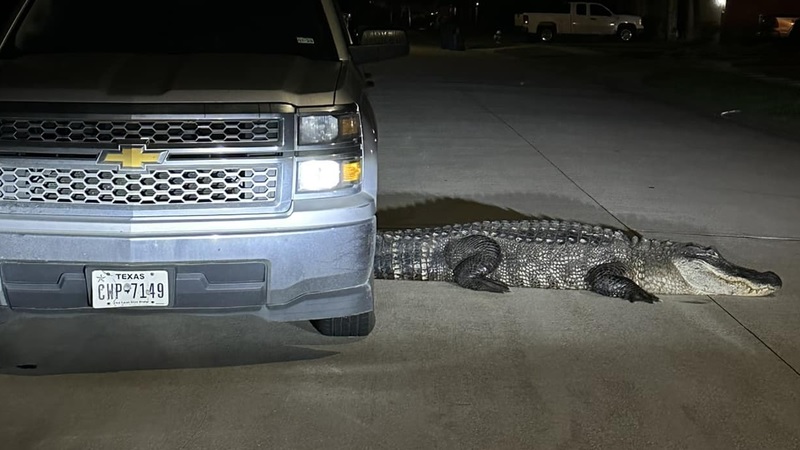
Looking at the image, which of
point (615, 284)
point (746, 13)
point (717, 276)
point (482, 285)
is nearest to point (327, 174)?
point (482, 285)

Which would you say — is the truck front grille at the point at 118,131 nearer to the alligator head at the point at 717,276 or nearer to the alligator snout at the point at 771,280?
the alligator head at the point at 717,276

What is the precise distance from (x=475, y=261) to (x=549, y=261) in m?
0.52

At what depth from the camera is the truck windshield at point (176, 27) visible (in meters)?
5.06

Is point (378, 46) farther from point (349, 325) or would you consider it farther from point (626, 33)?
point (626, 33)

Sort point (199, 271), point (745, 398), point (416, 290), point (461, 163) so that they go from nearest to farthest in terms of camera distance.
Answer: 1. point (199, 271)
2. point (745, 398)
3. point (416, 290)
4. point (461, 163)

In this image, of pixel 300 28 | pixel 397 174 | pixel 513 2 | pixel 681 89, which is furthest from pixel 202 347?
pixel 513 2

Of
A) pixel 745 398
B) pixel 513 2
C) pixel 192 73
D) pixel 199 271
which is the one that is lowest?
pixel 745 398

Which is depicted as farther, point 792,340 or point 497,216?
point 497,216

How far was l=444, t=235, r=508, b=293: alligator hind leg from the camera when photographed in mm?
5781

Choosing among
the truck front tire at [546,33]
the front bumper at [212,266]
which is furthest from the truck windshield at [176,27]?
the truck front tire at [546,33]

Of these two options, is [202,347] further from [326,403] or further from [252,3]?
[252,3]

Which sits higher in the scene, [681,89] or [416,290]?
[681,89]

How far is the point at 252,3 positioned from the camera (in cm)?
555

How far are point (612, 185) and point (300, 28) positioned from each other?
480 centimetres
